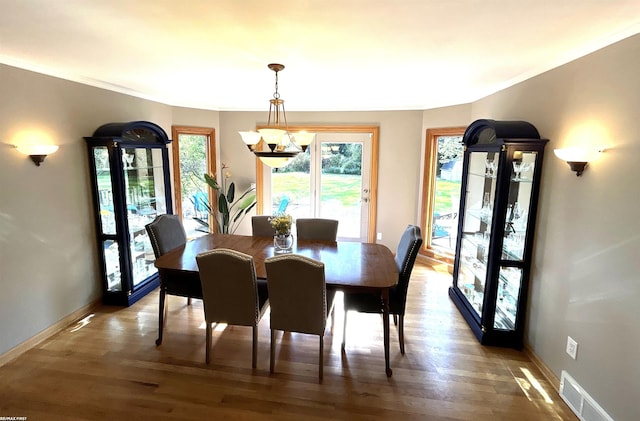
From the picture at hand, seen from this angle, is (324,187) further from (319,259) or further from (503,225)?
(503,225)

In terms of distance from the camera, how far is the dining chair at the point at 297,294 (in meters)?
2.26

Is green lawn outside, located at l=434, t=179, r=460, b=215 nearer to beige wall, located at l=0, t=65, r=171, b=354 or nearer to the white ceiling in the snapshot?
the white ceiling

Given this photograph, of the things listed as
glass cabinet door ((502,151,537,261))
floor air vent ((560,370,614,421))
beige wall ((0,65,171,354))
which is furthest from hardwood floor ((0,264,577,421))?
glass cabinet door ((502,151,537,261))

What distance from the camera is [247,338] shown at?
3014 mm

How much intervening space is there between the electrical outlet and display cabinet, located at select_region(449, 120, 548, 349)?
0.54 meters

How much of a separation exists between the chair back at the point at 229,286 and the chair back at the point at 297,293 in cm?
15

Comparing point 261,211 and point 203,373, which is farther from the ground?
point 261,211

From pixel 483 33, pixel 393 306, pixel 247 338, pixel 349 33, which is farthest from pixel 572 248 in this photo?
pixel 247 338

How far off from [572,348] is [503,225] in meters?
0.96

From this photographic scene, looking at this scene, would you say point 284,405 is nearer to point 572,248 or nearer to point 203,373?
point 203,373

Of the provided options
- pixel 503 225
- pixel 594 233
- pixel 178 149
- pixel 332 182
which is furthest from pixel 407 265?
pixel 178 149

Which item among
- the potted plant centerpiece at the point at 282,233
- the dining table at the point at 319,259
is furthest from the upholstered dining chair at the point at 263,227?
the potted plant centerpiece at the point at 282,233

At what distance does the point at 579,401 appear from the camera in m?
2.14

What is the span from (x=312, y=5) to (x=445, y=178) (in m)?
3.60
